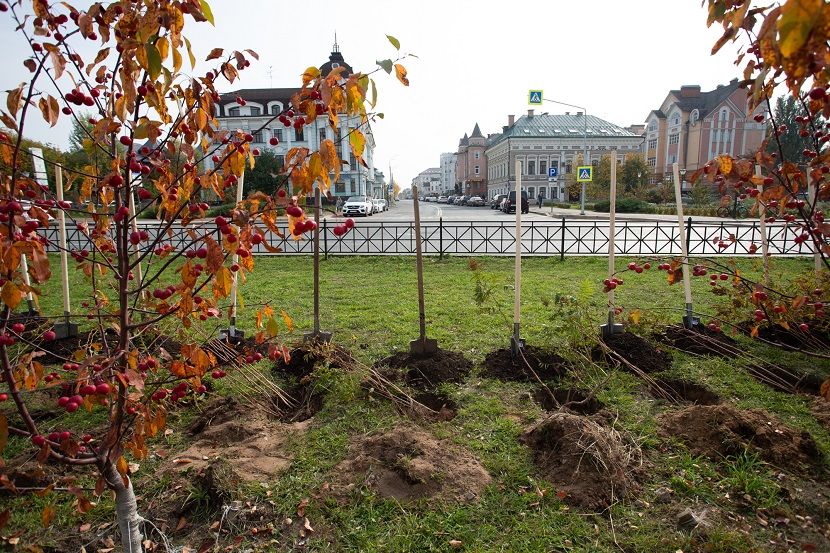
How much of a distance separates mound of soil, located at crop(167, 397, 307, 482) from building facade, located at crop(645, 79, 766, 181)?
182 feet

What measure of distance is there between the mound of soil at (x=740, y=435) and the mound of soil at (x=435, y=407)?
1.51m

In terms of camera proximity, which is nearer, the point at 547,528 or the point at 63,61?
the point at 63,61

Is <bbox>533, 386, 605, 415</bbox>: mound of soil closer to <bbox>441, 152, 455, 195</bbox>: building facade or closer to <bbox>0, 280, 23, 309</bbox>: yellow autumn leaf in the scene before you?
<bbox>0, 280, 23, 309</bbox>: yellow autumn leaf

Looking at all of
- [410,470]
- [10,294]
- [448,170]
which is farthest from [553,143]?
[448,170]

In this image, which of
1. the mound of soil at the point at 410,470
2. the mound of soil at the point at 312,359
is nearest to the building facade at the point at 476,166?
the mound of soil at the point at 312,359

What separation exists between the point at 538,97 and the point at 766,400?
23101 mm

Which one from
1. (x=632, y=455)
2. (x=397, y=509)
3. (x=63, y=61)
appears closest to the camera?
(x=63, y=61)

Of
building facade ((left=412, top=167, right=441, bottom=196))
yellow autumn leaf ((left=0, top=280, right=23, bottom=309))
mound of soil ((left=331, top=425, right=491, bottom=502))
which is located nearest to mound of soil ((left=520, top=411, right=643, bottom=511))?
mound of soil ((left=331, top=425, right=491, bottom=502))

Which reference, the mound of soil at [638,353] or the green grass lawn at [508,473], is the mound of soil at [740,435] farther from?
the mound of soil at [638,353]

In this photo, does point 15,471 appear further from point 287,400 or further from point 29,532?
point 287,400

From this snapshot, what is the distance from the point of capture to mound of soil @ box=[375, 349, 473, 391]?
4.31 m

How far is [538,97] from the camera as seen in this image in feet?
80.0

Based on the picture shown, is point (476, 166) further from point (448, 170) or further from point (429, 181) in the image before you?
point (429, 181)

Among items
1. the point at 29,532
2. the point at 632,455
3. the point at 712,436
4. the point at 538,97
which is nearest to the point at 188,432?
the point at 29,532
